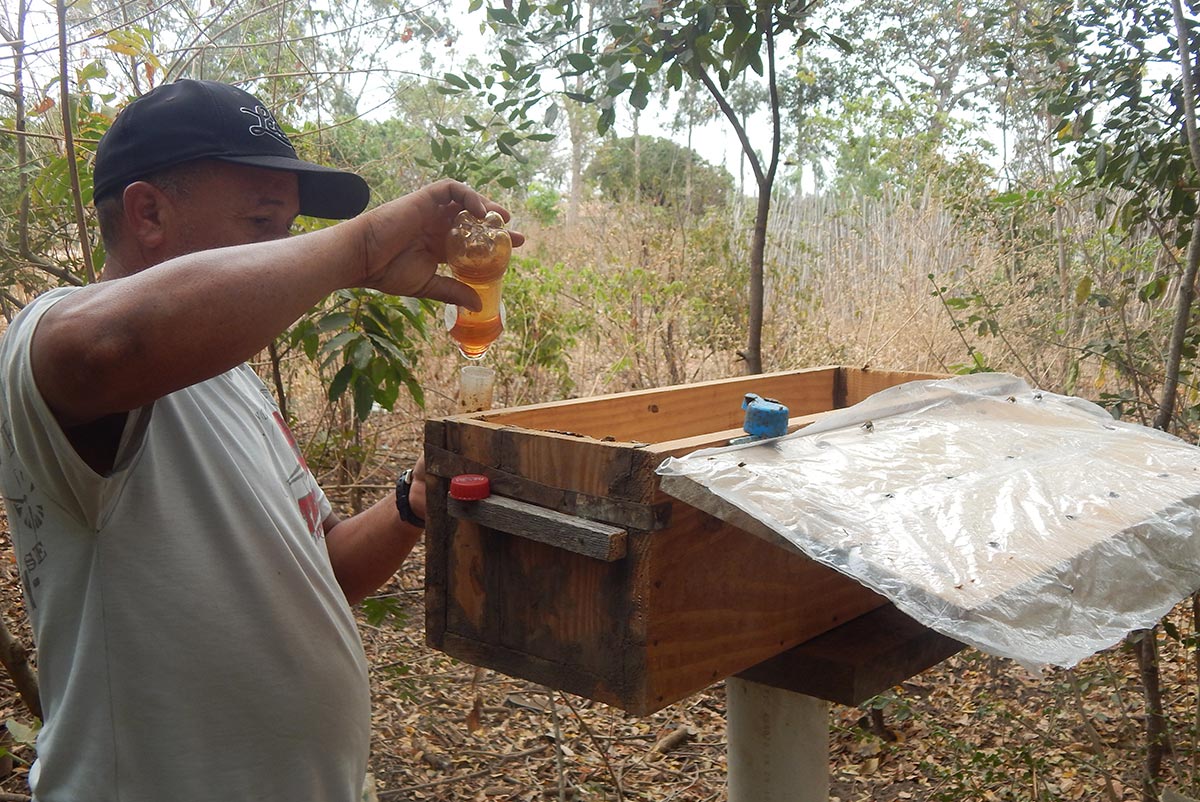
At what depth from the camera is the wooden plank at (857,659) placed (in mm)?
1485

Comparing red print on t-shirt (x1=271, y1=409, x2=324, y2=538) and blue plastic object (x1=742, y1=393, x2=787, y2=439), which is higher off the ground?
blue plastic object (x1=742, y1=393, x2=787, y2=439)

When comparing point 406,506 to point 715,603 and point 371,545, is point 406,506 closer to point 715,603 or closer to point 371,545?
point 371,545

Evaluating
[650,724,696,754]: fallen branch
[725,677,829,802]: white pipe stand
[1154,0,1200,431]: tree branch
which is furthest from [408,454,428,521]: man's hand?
[1154,0,1200,431]: tree branch

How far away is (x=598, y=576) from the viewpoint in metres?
1.34

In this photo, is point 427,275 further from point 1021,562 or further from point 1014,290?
point 1014,290

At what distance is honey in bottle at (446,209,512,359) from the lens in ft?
4.39

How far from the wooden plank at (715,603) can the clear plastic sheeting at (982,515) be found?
0.14 meters

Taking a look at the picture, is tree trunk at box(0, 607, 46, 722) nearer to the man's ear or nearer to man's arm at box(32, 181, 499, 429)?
the man's ear

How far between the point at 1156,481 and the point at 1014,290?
390 cm

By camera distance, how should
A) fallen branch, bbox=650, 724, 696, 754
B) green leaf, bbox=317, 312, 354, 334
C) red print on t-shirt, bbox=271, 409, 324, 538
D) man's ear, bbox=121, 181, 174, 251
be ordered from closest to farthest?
man's ear, bbox=121, 181, 174, 251, red print on t-shirt, bbox=271, 409, 324, 538, green leaf, bbox=317, 312, 354, 334, fallen branch, bbox=650, 724, 696, 754

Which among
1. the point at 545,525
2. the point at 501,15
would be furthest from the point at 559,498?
the point at 501,15

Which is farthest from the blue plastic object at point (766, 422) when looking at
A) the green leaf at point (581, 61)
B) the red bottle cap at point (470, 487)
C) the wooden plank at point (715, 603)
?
the green leaf at point (581, 61)

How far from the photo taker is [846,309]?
615 centimetres

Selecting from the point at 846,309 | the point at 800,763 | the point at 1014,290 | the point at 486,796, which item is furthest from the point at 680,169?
the point at 800,763
